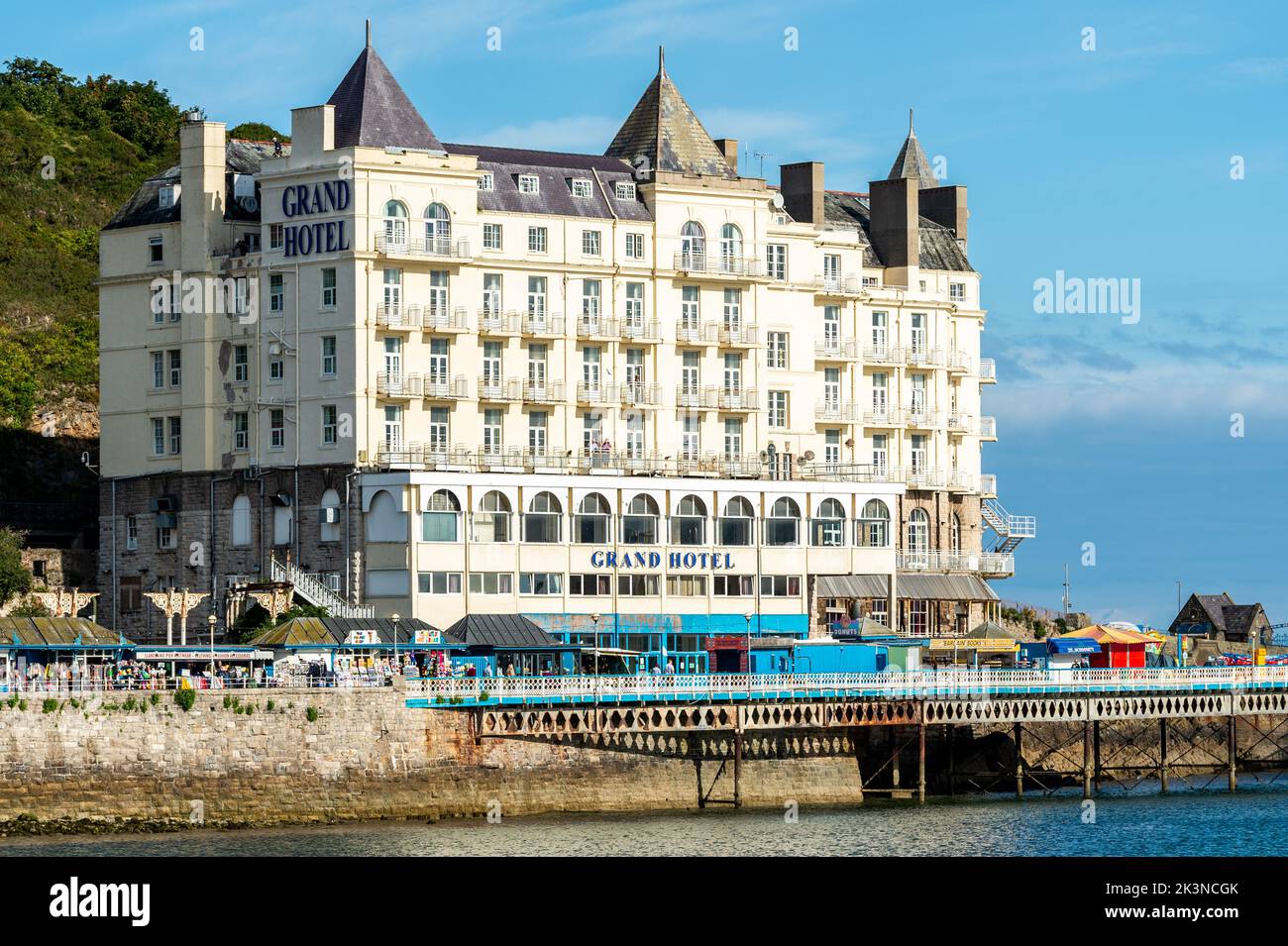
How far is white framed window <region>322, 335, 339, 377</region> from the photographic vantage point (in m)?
101

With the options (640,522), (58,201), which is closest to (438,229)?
(640,522)

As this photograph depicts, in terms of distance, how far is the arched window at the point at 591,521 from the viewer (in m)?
101

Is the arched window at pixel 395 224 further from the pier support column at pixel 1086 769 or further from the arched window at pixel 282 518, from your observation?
the pier support column at pixel 1086 769

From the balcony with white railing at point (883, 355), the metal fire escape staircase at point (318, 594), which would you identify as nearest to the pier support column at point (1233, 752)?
the balcony with white railing at point (883, 355)

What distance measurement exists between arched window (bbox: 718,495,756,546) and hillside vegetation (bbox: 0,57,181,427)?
3791cm

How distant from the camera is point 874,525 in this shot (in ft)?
360

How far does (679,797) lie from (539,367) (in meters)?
27.8

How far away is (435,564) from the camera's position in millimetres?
97125

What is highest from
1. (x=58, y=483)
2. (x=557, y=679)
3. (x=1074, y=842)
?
(x=58, y=483)

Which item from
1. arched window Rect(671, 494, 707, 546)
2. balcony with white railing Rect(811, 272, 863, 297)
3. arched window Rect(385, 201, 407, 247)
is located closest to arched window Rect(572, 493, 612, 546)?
arched window Rect(671, 494, 707, 546)

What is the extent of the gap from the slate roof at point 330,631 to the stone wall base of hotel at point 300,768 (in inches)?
321
